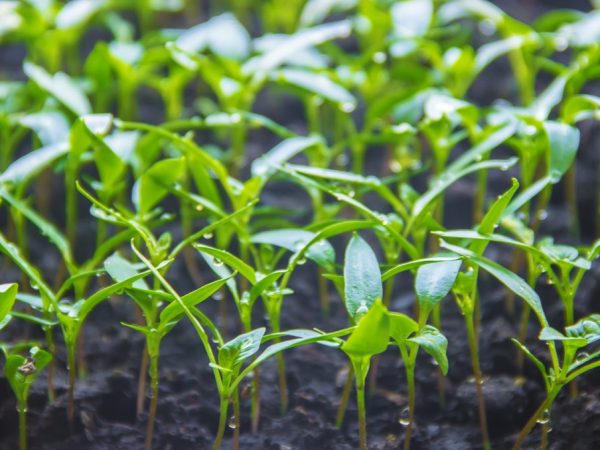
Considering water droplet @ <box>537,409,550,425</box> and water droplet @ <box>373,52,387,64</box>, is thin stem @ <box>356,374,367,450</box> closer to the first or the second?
water droplet @ <box>537,409,550,425</box>

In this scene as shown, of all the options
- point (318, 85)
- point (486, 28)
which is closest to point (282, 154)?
point (318, 85)

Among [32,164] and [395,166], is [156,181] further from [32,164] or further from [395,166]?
[395,166]

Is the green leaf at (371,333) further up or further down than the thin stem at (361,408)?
further up

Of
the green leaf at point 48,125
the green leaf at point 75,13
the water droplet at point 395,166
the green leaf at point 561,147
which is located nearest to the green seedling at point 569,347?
the green leaf at point 561,147

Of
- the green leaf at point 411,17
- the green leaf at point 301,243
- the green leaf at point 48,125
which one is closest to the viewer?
the green leaf at point 301,243

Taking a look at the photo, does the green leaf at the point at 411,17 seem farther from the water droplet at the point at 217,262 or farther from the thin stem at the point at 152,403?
the thin stem at the point at 152,403

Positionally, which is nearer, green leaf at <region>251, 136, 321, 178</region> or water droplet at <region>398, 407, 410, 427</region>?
water droplet at <region>398, 407, 410, 427</region>

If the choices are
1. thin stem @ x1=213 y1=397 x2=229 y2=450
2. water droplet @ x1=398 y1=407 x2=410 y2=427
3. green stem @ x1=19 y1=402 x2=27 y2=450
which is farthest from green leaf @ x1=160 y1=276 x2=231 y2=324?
water droplet @ x1=398 y1=407 x2=410 y2=427
